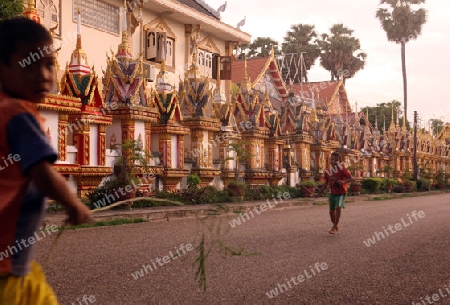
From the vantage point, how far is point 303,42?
57.8 m

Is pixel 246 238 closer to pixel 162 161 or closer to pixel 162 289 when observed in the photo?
pixel 162 289

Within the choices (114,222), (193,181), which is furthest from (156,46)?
(114,222)

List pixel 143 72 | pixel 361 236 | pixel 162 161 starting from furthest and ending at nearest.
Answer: pixel 162 161
pixel 143 72
pixel 361 236

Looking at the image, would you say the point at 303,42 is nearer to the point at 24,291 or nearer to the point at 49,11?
the point at 49,11

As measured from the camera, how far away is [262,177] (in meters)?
26.2

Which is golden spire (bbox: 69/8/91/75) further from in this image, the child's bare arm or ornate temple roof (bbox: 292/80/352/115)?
ornate temple roof (bbox: 292/80/352/115)

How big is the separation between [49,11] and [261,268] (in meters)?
14.6

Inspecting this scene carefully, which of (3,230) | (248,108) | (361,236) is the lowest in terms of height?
(361,236)

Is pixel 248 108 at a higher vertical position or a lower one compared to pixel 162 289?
higher

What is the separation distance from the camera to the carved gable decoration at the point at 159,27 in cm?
2389

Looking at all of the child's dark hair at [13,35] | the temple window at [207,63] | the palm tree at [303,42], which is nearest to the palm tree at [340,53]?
the palm tree at [303,42]

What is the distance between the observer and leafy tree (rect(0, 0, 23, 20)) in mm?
12898

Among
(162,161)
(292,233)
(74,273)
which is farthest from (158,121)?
(74,273)

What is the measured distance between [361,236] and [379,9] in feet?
155
